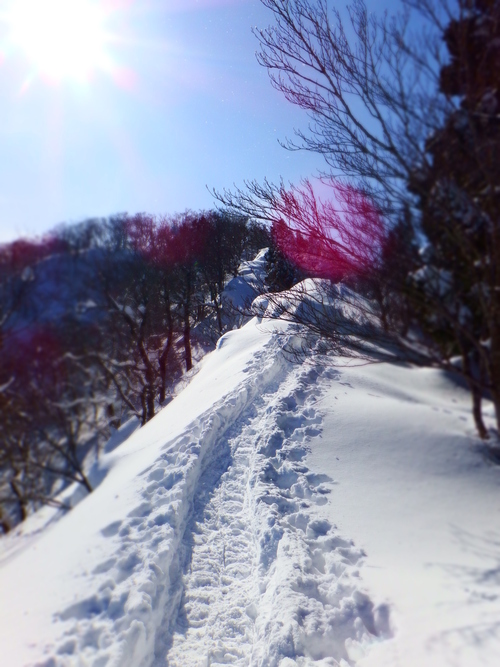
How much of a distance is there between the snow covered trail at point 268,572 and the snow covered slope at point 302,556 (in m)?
0.01

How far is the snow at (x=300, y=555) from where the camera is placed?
185cm

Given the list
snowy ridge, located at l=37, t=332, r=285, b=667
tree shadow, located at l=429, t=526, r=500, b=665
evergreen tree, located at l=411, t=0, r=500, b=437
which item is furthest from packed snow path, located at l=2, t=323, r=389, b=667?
evergreen tree, located at l=411, t=0, r=500, b=437

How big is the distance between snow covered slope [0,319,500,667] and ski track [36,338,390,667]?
12 mm

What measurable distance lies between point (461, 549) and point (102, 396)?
2024mm

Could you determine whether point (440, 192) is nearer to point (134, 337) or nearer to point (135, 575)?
point (134, 337)

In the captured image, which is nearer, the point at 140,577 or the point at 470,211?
the point at 470,211

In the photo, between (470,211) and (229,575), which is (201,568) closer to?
(229,575)

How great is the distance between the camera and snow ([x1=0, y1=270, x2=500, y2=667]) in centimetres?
185

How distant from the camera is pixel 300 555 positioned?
314 cm

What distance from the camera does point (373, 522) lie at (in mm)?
2764

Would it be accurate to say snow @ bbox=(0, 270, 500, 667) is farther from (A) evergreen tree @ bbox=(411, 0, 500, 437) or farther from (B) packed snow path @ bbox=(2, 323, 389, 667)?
(A) evergreen tree @ bbox=(411, 0, 500, 437)

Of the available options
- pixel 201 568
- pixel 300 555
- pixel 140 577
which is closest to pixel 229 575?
pixel 201 568

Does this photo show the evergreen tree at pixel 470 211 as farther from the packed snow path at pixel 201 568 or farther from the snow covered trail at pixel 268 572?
the snow covered trail at pixel 268 572

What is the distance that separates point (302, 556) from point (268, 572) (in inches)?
12.1
